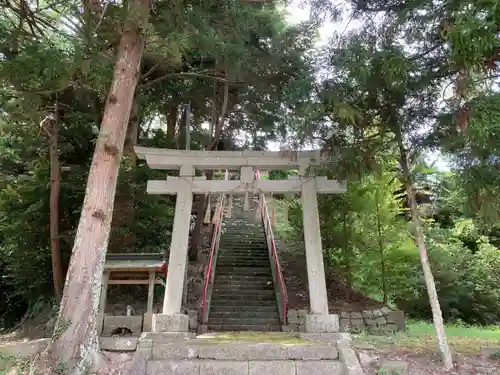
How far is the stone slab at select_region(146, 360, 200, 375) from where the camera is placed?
17.3ft

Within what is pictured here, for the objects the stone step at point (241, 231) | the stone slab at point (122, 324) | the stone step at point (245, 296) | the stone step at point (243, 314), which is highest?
the stone step at point (241, 231)

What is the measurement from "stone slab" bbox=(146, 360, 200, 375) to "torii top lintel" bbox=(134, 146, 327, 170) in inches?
145

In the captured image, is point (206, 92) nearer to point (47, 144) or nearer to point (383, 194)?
point (47, 144)

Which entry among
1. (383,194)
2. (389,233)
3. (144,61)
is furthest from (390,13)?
(144,61)

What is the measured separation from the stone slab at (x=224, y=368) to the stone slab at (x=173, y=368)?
0.09 meters

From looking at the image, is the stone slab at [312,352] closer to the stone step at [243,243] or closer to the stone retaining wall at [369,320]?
the stone retaining wall at [369,320]

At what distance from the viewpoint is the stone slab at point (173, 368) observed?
5.29 metres

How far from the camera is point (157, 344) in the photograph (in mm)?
5746

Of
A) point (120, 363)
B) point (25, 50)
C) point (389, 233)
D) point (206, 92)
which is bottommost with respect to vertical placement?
point (120, 363)

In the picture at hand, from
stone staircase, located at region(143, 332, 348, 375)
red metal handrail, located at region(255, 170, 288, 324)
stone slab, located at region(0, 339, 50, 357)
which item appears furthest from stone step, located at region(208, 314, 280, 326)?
stone slab, located at region(0, 339, 50, 357)

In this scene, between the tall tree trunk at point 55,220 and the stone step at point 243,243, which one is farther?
the stone step at point 243,243

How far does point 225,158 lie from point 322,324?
3508 mm

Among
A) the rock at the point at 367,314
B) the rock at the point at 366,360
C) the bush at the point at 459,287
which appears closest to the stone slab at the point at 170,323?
the rock at the point at 366,360

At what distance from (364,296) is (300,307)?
181 cm
